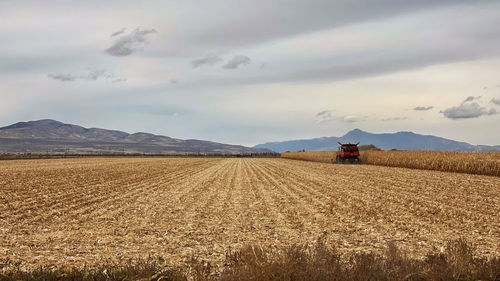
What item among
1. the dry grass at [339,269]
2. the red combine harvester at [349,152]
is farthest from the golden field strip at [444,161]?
the dry grass at [339,269]

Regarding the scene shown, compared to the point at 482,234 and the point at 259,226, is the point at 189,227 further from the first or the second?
the point at 482,234

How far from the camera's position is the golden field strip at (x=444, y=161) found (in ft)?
114

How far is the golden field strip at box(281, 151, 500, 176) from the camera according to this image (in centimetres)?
3488

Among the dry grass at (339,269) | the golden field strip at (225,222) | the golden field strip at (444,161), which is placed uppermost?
the golden field strip at (444,161)

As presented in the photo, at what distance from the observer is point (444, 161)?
40.1 metres

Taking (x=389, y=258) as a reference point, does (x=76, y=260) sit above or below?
below

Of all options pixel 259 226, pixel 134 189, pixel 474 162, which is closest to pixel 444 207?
pixel 259 226

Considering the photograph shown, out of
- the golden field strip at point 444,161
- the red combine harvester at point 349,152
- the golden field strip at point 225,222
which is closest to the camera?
the golden field strip at point 225,222

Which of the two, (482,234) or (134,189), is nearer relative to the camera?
(482,234)

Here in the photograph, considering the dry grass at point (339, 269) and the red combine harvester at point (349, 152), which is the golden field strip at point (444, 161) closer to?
the red combine harvester at point (349, 152)

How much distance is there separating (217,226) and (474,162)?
31.1 metres

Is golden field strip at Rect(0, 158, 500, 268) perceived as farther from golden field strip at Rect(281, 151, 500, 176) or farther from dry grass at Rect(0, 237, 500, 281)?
golden field strip at Rect(281, 151, 500, 176)

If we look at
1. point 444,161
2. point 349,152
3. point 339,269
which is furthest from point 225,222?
point 349,152

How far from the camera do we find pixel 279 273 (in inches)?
243
